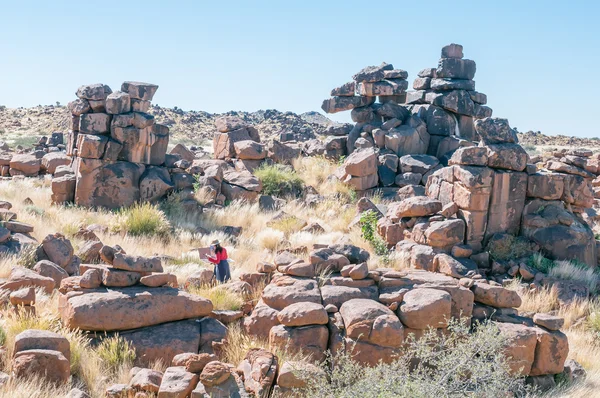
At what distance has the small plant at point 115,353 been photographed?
25.1ft

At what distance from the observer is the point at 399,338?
795 cm

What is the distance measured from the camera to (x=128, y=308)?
8.38 meters

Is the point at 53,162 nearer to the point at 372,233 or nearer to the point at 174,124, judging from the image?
the point at 372,233

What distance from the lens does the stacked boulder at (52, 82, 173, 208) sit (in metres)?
18.6

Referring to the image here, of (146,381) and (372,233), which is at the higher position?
(372,233)

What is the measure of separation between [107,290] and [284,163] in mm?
16170

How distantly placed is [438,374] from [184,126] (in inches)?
2033

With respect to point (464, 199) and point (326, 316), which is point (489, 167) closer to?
point (464, 199)

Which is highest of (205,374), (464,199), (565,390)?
(464,199)

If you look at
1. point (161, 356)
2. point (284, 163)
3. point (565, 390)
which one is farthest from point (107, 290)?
point (284, 163)

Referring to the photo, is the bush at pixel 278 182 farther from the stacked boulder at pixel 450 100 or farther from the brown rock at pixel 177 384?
the brown rock at pixel 177 384

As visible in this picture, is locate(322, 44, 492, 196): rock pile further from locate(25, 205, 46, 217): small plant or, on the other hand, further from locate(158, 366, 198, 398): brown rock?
locate(158, 366, 198, 398): brown rock

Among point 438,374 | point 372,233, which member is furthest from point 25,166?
point 438,374

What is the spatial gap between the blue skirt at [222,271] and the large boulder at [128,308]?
2.52 metres
